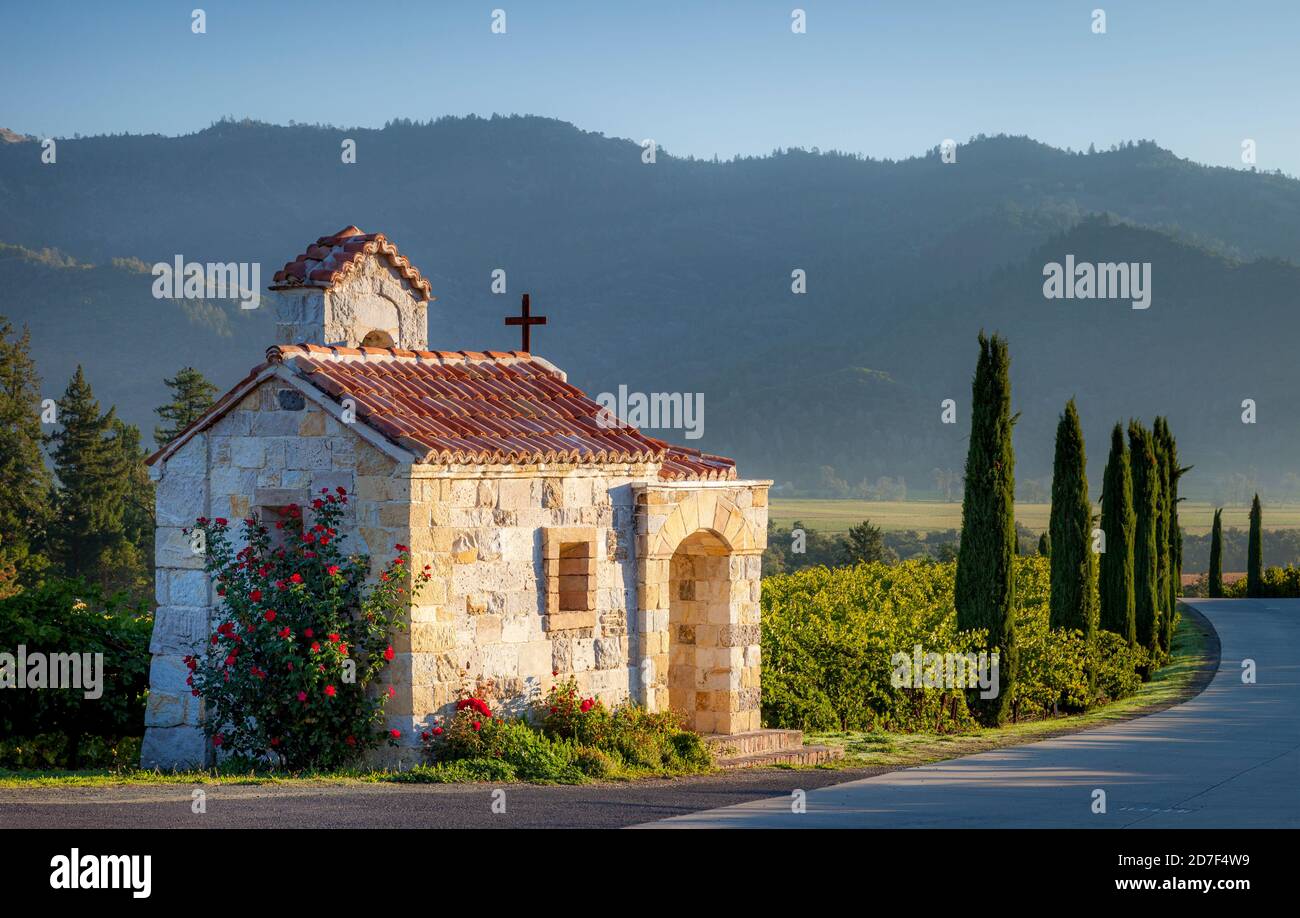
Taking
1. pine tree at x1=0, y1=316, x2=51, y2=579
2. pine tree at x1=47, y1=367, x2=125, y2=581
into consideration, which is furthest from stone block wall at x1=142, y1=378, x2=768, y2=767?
pine tree at x1=47, y1=367, x2=125, y2=581

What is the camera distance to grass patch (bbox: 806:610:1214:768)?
54.4ft

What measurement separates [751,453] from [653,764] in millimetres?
126374

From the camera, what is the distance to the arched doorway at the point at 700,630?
16703mm

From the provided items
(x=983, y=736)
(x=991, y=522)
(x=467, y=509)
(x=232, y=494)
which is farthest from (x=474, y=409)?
(x=991, y=522)

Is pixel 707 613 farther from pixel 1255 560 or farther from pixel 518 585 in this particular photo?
pixel 1255 560

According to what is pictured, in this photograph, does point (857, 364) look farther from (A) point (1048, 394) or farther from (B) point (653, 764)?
(B) point (653, 764)

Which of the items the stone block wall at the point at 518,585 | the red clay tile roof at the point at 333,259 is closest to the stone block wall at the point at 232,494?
the stone block wall at the point at 518,585

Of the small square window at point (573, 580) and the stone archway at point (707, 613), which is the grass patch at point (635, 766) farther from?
the small square window at point (573, 580)

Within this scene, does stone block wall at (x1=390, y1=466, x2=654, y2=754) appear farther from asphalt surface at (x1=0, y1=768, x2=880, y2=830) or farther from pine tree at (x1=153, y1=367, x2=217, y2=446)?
pine tree at (x1=153, y1=367, x2=217, y2=446)

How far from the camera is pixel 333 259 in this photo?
16188mm

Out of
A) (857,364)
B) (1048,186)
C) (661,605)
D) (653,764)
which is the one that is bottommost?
(653,764)

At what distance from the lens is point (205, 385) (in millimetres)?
59406

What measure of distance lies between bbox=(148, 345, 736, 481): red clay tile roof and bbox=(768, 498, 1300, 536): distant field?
9159cm
